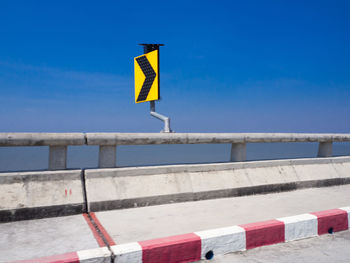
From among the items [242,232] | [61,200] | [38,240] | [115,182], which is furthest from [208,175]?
[38,240]

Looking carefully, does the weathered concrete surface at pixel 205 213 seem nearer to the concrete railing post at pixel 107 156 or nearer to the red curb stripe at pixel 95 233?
the red curb stripe at pixel 95 233

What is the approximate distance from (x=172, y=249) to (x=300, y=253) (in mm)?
1467

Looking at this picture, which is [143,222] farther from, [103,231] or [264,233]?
[264,233]

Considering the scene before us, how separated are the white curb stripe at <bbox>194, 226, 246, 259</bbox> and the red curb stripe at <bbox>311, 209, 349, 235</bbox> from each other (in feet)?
4.15

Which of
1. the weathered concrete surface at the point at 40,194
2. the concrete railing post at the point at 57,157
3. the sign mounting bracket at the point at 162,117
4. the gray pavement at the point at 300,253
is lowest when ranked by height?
the gray pavement at the point at 300,253

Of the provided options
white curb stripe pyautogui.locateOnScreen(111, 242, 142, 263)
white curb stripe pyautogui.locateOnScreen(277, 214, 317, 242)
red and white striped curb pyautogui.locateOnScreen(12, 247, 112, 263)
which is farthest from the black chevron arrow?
red and white striped curb pyautogui.locateOnScreen(12, 247, 112, 263)

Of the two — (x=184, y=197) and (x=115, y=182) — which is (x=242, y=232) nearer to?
(x=184, y=197)

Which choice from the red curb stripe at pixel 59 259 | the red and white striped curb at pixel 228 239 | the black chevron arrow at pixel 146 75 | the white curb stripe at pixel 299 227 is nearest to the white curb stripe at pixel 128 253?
the red and white striped curb at pixel 228 239

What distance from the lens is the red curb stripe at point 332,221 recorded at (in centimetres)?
439

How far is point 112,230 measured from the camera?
4047 mm

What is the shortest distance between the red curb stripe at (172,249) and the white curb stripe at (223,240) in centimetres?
10

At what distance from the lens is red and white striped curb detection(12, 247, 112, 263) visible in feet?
9.65

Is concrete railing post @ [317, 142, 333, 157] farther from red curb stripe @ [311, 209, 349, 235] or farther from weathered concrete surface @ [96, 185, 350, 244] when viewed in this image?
red curb stripe @ [311, 209, 349, 235]

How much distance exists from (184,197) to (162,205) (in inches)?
16.1
